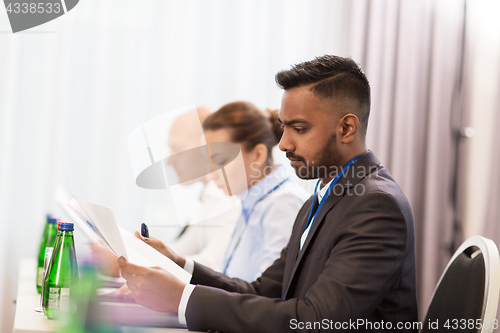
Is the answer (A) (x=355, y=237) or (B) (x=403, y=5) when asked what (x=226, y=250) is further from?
(B) (x=403, y=5)

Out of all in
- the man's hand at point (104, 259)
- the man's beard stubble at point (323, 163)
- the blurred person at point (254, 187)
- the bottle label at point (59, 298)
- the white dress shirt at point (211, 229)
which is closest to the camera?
the bottle label at point (59, 298)

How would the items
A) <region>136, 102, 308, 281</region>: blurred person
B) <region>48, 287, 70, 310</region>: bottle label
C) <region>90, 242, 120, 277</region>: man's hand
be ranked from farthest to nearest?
<region>136, 102, 308, 281</region>: blurred person → <region>90, 242, 120, 277</region>: man's hand → <region>48, 287, 70, 310</region>: bottle label

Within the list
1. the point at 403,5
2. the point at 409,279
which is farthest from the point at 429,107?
the point at 409,279

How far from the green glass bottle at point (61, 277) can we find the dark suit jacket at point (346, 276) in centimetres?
25

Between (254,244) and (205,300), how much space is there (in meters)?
0.74

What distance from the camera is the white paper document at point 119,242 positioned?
2.56ft

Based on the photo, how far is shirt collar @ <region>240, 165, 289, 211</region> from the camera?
5.25 ft

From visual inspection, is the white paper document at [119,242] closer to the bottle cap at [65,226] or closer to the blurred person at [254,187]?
the bottle cap at [65,226]

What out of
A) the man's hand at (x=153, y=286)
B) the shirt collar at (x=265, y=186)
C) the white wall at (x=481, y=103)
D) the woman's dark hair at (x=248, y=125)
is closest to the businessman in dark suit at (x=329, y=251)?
the man's hand at (x=153, y=286)

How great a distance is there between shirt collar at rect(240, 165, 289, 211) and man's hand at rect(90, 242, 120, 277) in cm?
50

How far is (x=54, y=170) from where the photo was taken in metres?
2.12

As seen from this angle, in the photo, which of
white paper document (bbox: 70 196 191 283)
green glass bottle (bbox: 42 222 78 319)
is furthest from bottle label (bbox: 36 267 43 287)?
white paper document (bbox: 70 196 191 283)

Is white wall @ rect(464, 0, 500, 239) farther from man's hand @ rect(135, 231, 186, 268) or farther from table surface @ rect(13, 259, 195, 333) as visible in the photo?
table surface @ rect(13, 259, 195, 333)

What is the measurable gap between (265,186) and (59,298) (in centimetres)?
84
